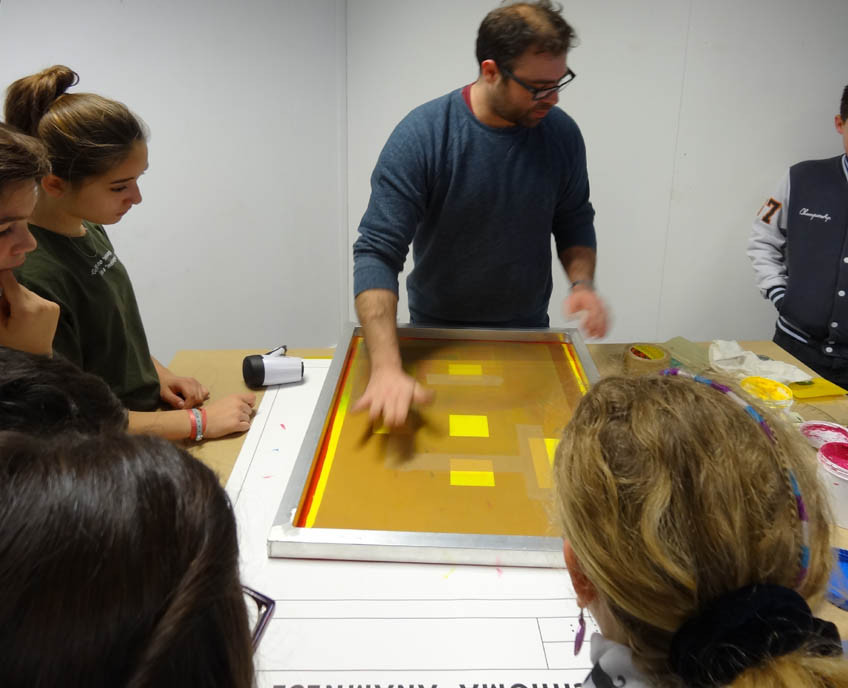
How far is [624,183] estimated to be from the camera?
272 cm

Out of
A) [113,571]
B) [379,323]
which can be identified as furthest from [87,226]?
[113,571]

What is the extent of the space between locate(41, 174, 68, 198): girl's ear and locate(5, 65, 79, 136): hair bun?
10cm

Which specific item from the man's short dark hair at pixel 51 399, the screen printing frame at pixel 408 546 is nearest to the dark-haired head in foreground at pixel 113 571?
the man's short dark hair at pixel 51 399

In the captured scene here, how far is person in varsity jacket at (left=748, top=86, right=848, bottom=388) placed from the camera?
1997 mm

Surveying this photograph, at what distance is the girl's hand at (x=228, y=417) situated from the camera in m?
1.28

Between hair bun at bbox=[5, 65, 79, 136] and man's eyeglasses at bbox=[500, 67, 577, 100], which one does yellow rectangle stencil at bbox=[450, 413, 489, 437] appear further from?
hair bun at bbox=[5, 65, 79, 136]

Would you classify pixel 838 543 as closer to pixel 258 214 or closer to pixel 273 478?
pixel 273 478

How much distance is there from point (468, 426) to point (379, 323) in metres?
0.34

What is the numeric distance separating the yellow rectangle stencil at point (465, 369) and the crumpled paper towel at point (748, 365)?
0.61 metres

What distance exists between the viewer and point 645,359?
1.47 meters

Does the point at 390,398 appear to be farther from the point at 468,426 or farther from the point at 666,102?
the point at 666,102

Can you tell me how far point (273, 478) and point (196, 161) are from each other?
1.92 metres

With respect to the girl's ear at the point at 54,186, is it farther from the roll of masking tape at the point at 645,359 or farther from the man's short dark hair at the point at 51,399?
the roll of masking tape at the point at 645,359

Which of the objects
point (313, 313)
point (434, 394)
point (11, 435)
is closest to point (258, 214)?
point (313, 313)
